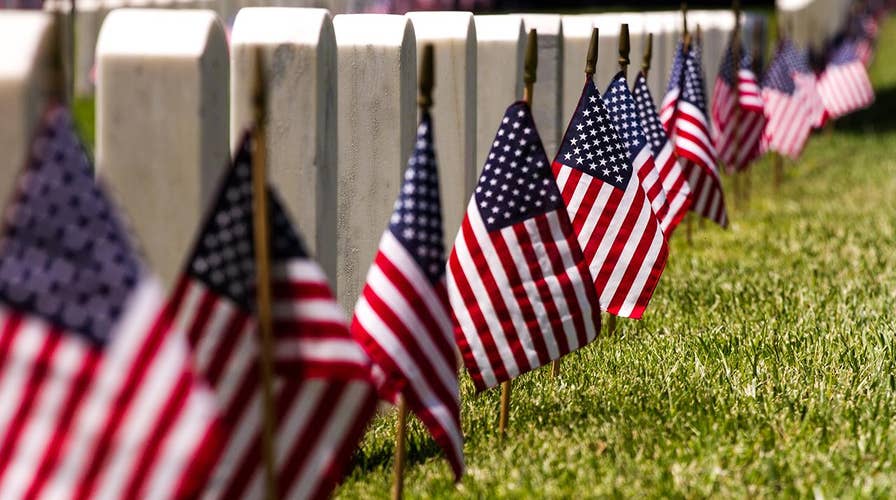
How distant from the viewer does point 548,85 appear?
6.98 meters

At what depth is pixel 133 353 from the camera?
2.90 meters

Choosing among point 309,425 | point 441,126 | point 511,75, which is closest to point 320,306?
point 309,425

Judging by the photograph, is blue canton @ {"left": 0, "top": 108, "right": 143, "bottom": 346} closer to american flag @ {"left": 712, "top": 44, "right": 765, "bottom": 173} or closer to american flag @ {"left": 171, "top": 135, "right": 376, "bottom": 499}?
american flag @ {"left": 171, "top": 135, "right": 376, "bottom": 499}

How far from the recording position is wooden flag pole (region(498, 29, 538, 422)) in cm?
455

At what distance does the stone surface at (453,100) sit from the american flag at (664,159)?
118 centimetres

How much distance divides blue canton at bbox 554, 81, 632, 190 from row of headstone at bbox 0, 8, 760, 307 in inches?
15.1

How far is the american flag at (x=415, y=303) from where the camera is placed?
12.5ft

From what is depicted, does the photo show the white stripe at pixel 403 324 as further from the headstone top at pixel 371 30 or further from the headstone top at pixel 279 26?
the headstone top at pixel 371 30

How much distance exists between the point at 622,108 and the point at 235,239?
3413 millimetres

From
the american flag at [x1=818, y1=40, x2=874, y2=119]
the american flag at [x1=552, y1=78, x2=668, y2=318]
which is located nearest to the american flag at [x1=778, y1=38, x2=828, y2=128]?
the american flag at [x1=818, y1=40, x2=874, y2=119]

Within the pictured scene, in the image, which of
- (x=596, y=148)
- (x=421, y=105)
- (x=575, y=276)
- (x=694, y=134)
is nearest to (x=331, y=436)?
(x=421, y=105)

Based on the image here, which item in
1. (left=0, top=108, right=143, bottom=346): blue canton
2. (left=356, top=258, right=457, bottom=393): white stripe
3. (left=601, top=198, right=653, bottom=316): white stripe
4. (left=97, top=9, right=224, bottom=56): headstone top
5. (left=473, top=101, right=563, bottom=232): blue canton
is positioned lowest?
(left=601, top=198, right=653, bottom=316): white stripe

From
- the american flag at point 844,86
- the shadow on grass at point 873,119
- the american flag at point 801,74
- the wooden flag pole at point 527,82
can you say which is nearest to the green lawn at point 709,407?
the wooden flag pole at point 527,82

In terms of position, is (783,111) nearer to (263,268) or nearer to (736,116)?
(736,116)
